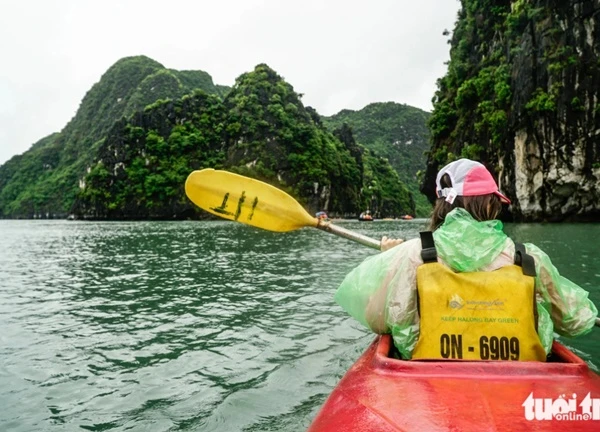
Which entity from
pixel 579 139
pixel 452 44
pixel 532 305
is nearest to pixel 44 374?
pixel 532 305

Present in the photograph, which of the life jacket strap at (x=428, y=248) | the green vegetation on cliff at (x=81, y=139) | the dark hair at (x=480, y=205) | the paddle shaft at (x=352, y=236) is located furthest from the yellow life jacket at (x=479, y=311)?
the green vegetation on cliff at (x=81, y=139)

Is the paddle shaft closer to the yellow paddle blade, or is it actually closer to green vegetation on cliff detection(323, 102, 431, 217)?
the yellow paddle blade

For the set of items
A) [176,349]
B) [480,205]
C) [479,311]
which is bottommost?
[176,349]

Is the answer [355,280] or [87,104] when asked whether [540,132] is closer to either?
[355,280]

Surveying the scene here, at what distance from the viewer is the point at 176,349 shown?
4.96 m

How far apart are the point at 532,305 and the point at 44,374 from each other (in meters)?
4.28

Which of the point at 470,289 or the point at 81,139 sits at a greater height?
the point at 81,139

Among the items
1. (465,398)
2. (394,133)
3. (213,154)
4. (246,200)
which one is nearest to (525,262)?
(465,398)

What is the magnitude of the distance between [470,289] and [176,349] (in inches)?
149

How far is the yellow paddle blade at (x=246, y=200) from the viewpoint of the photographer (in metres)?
4.65

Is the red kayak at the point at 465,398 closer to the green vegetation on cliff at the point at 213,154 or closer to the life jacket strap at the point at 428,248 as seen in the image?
the life jacket strap at the point at 428,248

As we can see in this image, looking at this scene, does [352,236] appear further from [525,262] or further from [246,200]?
[525,262]

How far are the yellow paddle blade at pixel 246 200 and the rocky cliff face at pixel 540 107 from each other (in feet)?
100

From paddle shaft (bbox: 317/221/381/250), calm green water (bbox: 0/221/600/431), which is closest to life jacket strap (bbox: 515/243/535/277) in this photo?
paddle shaft (bbox: 317/221/381/250)
